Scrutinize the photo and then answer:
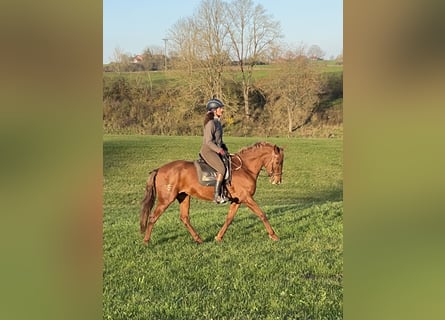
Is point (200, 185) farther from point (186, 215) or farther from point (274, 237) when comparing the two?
point (274, 237)

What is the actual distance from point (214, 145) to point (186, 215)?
1018 mm

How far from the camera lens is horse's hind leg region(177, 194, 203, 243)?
20.2ft

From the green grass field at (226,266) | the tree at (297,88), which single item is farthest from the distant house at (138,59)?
the green grass field at (226,266)

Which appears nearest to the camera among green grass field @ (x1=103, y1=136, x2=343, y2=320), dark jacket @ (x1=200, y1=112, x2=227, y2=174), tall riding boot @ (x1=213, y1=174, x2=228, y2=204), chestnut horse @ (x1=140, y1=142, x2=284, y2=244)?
green grass field @ (x1=103, y1=136, x2=343, y2=320)

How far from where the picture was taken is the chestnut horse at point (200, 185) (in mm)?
6145

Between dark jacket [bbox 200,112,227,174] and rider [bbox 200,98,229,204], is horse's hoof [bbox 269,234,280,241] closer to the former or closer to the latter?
rider [bbox 200,98,229,204]

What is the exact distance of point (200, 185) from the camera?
612cm

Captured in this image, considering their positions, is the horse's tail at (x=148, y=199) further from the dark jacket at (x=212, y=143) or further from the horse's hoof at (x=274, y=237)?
the horse's hoof at (x=274, y=237)

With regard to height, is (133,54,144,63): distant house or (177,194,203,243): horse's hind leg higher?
(133,54,144,63): distant house

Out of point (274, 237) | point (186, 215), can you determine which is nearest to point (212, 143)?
point (186, 215)

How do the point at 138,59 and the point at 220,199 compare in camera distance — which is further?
the point at 138,59

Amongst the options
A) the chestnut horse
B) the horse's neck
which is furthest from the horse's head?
the horse's neck
